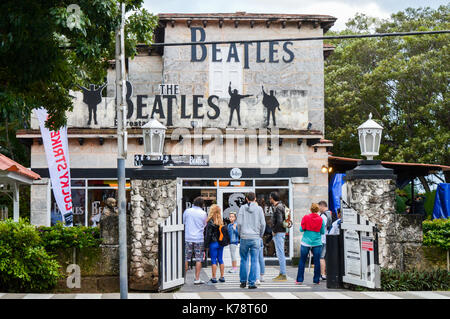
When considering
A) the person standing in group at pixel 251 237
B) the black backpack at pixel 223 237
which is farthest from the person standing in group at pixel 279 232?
the person standing in group at pixel 251 237

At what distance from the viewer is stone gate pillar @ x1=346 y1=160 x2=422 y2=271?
12.5 metres

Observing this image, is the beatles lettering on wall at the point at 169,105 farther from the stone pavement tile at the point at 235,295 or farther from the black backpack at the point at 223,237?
the stone pavement tile at the point at 235,295

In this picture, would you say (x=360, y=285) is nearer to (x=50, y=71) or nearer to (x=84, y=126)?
(x=50, y=71)

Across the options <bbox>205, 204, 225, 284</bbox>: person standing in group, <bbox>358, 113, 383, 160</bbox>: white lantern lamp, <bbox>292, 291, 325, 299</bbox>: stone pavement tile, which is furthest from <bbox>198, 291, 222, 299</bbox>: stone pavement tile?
<bbox>358, 113, 383, 160</bbox>: white lantern lamp

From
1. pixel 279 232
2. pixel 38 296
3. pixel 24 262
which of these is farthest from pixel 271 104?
pixel 38 296

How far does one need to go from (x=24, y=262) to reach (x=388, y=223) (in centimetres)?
708

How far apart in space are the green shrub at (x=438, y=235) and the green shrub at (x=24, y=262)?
24.3ft

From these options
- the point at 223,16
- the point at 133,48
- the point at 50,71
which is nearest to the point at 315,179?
the point at 223,16

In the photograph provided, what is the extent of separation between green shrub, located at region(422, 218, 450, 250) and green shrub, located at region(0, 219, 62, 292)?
7.41 m

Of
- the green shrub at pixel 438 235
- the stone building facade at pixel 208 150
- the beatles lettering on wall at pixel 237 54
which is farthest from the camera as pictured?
the beatles lettering on wall at pixel 237 54

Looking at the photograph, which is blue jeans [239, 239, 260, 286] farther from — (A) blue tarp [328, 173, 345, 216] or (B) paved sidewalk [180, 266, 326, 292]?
(A) blue tarp [328, 173, 345, 216]

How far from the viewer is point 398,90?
31938 mm

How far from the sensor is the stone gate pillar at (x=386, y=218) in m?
12.5

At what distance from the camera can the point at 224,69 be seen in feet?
75.5
